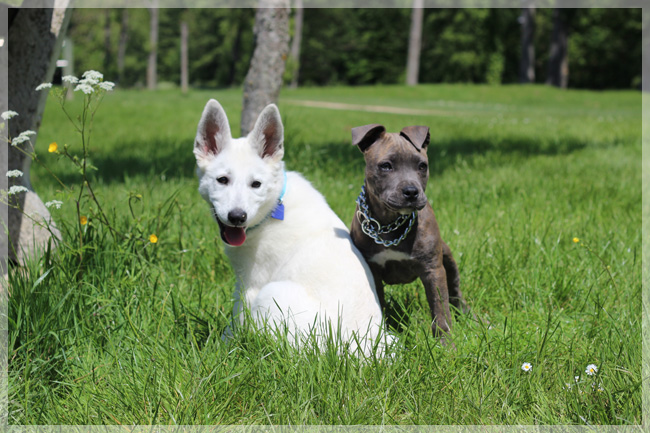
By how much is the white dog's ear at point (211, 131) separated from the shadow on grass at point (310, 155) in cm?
349

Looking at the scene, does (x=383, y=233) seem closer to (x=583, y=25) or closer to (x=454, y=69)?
(x=583, y=25)

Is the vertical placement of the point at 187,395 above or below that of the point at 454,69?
below

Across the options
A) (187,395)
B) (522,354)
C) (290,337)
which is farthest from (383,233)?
(187,395)

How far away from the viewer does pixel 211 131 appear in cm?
284

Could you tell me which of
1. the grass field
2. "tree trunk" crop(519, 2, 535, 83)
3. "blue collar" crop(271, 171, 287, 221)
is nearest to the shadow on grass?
the grass field

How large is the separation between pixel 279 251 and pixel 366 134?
2.63 feet

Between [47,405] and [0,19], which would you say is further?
[0,19]

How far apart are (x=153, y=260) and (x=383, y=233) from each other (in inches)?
77.1

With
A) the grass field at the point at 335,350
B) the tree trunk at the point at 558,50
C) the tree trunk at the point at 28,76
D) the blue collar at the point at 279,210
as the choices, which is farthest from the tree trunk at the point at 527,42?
the blue collar at the point at 279,210

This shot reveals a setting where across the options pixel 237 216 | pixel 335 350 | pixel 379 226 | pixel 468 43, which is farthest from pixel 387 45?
pixel 335 350

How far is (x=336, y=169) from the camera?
6977 millimetres

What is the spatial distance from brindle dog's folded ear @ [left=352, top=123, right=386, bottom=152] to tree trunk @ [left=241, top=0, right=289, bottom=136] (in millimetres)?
3840

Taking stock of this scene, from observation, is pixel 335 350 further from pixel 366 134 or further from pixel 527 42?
pixel 527 42

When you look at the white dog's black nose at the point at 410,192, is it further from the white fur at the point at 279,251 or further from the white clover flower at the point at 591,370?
the white clover flower at the point at 591,370
